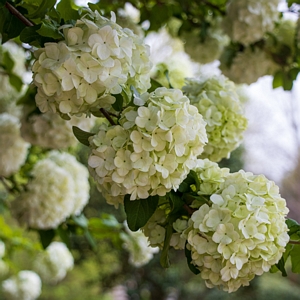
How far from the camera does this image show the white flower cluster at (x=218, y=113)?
2.17ft

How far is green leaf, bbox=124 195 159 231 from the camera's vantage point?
0.48 metres

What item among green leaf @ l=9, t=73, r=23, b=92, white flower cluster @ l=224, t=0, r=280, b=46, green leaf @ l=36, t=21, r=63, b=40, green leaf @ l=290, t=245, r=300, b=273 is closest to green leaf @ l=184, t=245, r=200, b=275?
green leaf @ l=290, t=245, r=300, b=273

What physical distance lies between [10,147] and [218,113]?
64cm

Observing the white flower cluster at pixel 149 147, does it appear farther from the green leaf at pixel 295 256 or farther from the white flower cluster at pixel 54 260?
the white flower cluster at pixel 54 260

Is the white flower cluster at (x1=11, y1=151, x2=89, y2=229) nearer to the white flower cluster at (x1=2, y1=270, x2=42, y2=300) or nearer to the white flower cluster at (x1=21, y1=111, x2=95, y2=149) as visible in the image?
the white flower cluster at (x1=21, y1=111, x2=95, y2=149)

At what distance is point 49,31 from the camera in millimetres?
457

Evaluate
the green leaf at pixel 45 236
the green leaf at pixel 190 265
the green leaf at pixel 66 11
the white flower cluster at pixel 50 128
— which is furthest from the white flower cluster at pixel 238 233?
the green leaf at pixel 45 236

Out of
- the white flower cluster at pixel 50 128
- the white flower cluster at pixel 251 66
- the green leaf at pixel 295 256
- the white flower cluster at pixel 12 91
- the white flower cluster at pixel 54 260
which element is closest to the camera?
the green leaf at pixel 295 256

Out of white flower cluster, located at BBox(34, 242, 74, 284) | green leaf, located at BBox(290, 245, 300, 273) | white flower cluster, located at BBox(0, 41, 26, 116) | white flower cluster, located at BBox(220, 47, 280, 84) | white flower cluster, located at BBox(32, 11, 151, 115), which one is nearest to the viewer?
white flower cluster, located at BBox(32, 11, 151, 115)

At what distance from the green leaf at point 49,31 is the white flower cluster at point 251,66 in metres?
0.67

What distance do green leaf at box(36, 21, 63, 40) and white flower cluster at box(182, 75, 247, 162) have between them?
0.26 m

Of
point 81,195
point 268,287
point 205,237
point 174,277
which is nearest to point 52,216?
point 81,195

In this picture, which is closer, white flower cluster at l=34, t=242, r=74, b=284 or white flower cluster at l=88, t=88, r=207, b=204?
white flower cluster at l=88, t=88, r=207, b=204

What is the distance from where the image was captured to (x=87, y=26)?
1.47 ft
